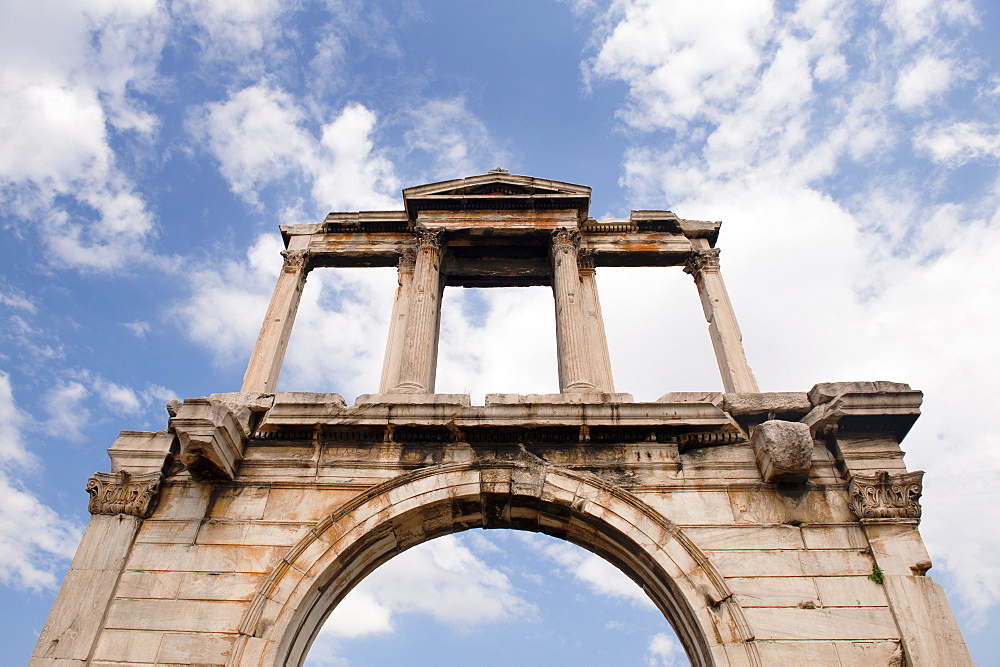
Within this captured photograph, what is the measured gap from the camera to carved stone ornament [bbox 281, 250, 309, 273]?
38.5 ft

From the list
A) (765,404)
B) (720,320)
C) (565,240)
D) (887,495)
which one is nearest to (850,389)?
(765,404)

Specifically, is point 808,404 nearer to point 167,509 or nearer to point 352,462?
point 352,462

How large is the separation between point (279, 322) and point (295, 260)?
158 centimetres

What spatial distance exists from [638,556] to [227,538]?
4547mm

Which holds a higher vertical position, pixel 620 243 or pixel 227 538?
pixel 620 243

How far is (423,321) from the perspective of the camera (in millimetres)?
9977

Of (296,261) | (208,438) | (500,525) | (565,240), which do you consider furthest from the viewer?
(296,261)

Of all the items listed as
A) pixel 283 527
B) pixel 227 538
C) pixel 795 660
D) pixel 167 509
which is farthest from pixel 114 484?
pixel 795 660

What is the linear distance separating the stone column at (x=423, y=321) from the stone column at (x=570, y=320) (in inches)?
76.2

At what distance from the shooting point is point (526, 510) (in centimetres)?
801

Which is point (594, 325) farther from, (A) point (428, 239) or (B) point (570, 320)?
(A) point (428, 239)

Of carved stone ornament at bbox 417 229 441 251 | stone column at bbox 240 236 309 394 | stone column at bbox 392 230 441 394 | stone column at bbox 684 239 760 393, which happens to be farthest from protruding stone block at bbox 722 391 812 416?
stone column at bbox 240 236 309 394

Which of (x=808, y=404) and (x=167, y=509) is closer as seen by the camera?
(x=167, y=509)

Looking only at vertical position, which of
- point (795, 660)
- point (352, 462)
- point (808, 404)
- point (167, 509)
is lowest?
point (795, 660)
